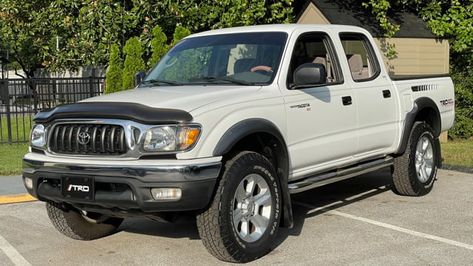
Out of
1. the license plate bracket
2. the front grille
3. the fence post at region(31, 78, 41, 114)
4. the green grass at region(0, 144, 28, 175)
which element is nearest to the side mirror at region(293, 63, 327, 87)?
the front grille

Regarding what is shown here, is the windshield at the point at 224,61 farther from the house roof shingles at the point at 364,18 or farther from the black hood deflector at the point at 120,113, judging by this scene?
the house roof shingles at the point at 364,18

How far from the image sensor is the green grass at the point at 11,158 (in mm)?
9609

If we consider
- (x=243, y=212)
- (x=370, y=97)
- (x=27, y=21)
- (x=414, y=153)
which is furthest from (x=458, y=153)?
(x=27, y=21)

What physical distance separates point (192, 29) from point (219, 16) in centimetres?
67

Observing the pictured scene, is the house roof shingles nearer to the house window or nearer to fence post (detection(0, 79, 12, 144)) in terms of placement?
the house window

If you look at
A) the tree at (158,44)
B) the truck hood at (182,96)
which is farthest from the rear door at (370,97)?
the tree at (158,44)

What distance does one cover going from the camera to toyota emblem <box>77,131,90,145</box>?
4749 mm

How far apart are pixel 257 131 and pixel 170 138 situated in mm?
823

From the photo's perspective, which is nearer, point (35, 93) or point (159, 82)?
point (159, 82)

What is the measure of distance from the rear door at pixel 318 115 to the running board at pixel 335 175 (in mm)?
86

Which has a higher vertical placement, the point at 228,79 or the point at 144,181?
the point at 228,79

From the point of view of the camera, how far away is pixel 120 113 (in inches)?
180

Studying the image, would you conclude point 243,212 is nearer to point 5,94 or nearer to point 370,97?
point 370,97

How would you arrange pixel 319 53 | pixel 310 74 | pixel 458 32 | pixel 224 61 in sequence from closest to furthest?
pixel 310 74, pixel 224 61, pixel 319 53, pixel 458 32
